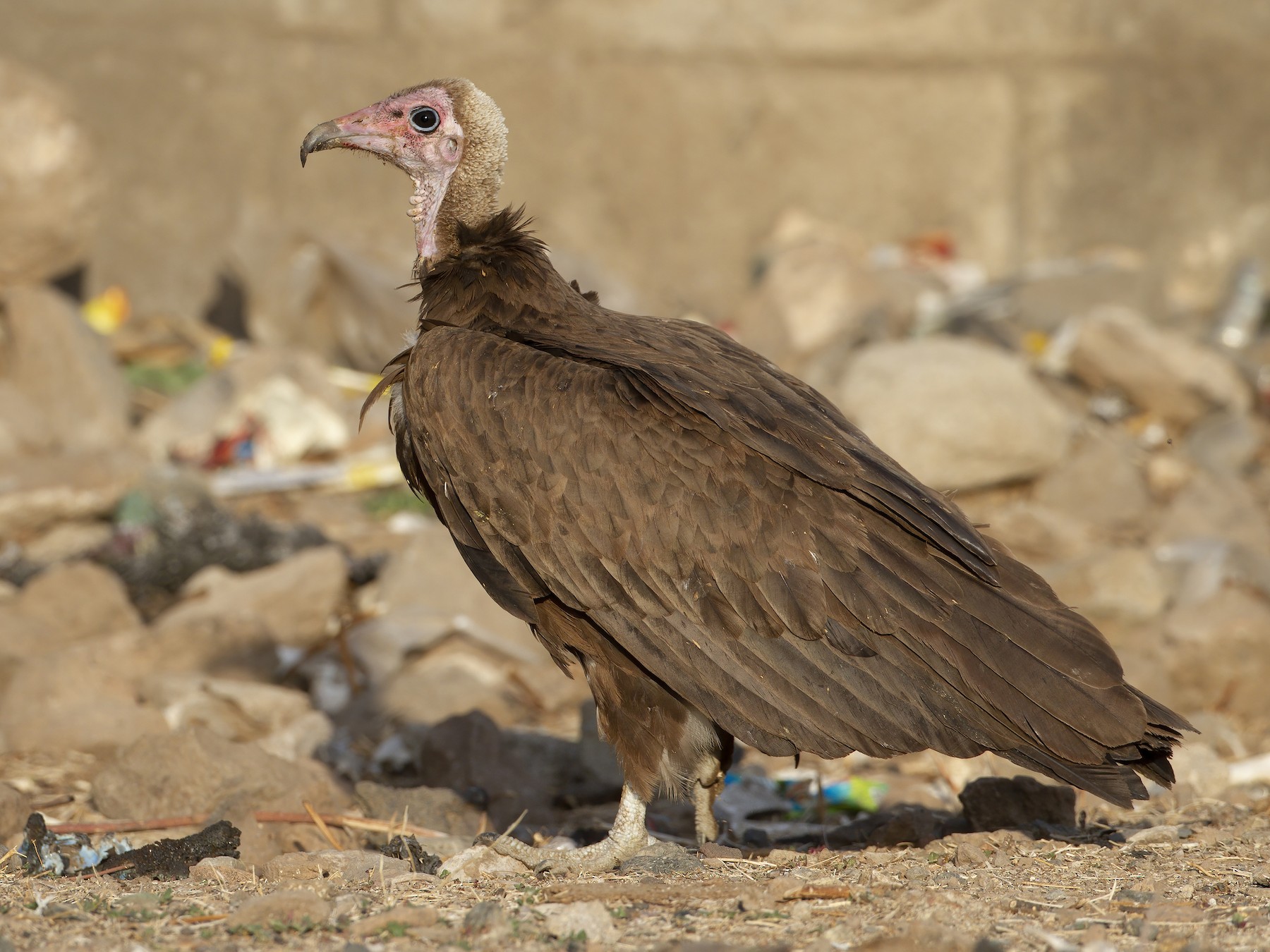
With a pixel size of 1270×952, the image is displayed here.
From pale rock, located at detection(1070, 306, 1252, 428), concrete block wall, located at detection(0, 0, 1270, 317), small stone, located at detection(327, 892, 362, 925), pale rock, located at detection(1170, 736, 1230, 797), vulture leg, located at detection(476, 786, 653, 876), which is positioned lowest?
small stone, located at detection(327, 892, 362, 925)

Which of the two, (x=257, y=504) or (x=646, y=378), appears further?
(x=257, y=504)

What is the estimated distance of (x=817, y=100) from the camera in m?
11.3

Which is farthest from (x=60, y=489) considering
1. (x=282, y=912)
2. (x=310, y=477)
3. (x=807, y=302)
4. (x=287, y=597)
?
(x=807, y=302)

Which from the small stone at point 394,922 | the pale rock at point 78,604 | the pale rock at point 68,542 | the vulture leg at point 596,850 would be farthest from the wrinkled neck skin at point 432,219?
the pale rock at point 68,542

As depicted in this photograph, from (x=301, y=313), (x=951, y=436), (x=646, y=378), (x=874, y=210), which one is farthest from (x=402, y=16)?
(x=646, y=378)

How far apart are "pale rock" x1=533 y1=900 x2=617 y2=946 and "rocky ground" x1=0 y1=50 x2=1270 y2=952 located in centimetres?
1

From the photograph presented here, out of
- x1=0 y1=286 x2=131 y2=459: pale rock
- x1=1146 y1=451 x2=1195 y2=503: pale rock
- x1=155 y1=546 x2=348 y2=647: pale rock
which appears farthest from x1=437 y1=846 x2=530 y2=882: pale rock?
x1=1146 y1=451 x2=1195 y2=503: pale rock

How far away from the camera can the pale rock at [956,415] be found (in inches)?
316

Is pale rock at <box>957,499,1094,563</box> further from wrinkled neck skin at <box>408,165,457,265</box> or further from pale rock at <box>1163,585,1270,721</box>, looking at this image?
wrinkled neck skin at <box>408,165,457,265</box>

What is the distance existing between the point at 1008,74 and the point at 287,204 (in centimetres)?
554

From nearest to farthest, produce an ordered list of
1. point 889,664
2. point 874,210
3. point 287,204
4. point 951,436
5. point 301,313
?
1. point 889,664
2. point 951,436
3. point 301,313
4. point 287,204
5. point 874,210

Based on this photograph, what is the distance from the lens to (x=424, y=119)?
446 cm

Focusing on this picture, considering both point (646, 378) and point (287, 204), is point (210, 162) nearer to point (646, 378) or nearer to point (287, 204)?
point (287, 204)

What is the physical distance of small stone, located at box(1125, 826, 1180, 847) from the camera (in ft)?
13.3
